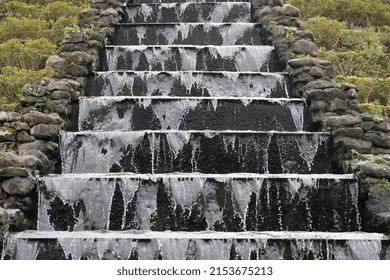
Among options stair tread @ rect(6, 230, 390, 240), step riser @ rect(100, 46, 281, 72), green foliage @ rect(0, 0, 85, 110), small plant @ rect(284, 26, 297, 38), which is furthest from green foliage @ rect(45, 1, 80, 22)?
stair tread @ rect(6, 230, 390, 240)

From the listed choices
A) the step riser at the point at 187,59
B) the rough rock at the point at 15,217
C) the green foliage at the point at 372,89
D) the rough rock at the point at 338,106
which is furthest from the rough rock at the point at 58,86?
the green foliage at the point at 372,89

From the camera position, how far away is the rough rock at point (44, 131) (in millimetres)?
11250

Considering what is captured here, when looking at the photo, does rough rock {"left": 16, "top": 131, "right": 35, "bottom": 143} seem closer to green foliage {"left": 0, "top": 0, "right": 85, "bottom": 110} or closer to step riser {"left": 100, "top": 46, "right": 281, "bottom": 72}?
green foliage {"left": 0, "top": 0, "right": 85, "bottom": 110}

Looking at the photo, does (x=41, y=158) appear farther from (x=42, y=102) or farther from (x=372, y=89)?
(x=372, y=89)

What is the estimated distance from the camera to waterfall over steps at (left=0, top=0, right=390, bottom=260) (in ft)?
28.5

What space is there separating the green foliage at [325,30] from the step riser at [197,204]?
9.01 m

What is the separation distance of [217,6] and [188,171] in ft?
26.9

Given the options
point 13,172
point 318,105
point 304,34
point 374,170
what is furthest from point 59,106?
point 304,34

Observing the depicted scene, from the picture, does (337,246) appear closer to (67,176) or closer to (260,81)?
(67,176)

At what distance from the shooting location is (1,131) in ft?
36.7

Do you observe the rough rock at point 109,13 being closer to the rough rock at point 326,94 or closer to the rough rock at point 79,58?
the rough rock at point 79,58

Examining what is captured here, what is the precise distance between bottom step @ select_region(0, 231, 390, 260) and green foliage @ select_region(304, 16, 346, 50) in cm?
1049

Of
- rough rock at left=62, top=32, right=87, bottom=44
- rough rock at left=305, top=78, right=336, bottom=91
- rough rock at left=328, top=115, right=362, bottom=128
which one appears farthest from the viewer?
Answer: rough rock at left=62, top=32, right=87, bottom=44

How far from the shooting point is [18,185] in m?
9.87
